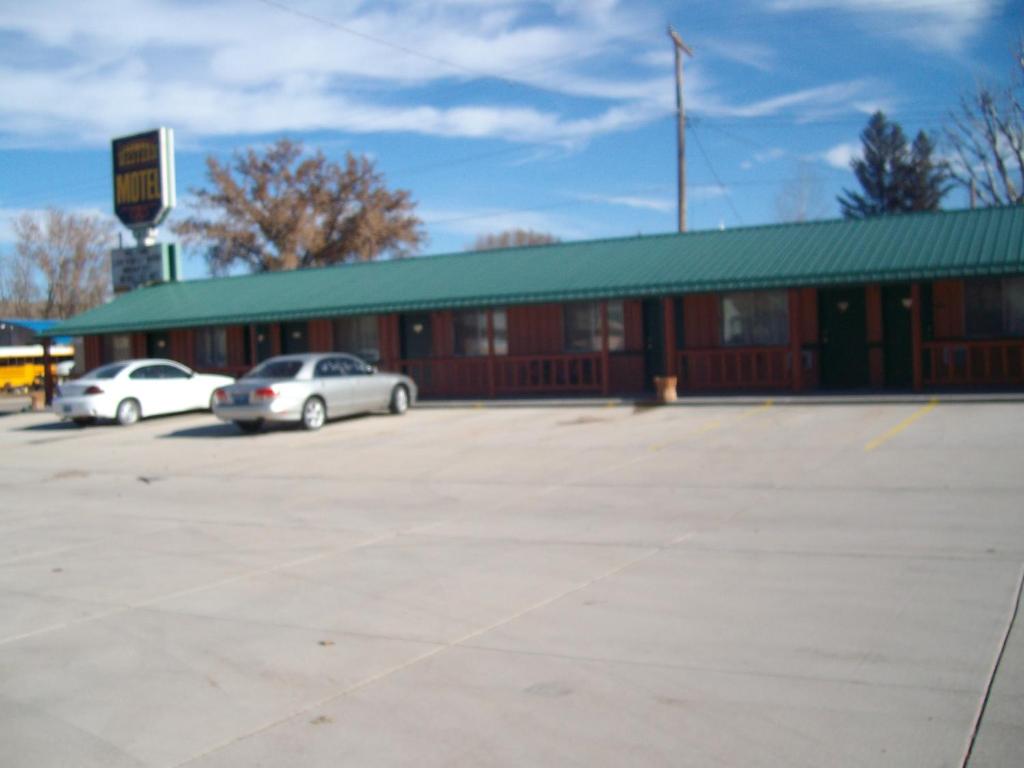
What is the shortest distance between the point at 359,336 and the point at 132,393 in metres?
7.13

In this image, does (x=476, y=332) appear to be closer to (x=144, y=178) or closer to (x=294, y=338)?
(x=294, y=338)

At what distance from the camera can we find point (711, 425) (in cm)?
1750

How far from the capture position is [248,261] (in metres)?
60.3

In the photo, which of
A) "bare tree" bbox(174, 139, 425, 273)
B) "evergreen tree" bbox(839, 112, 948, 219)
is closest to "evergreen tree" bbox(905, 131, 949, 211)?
"evergreen tree" bbox(839, 112, 948, 219)

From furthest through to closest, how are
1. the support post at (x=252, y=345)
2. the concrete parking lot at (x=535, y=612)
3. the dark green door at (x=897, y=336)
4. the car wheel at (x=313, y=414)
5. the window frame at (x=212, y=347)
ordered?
the window frame at (x=212, y=347)
the support post at (x=252, y=345)
the dark green door at (x=897, y=336)
the car wheel at (x=313, y=414)
the concrete parking lot at (x=535, y=612)

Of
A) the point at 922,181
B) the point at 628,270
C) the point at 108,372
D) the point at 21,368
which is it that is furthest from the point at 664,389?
the point at 922,181

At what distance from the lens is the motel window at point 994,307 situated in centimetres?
2150

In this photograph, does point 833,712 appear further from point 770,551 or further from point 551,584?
point 770,551

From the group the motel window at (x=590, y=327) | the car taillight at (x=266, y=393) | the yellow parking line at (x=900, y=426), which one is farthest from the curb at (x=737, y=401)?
the car taillight at (x=266, y=393)

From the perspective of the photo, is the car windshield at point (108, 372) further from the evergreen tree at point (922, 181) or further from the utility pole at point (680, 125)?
the evergreen tree at point (922, 181)

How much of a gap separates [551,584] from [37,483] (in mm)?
10345

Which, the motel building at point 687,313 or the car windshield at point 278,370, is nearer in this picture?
the car windshield at point 278,370

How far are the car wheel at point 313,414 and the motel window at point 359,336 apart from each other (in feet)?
26.6

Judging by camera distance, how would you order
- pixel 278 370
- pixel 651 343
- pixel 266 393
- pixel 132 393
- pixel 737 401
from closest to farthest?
1. pixel 266 393
2. pixel 278 370
3. pixel 737 401
4. pixel 132 393
5. pixel 651 343
